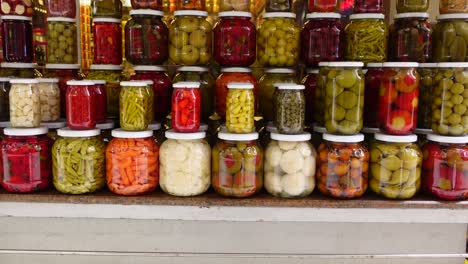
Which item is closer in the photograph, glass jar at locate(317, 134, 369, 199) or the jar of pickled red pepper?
glass jar at locate(317, 134, 369, 199)

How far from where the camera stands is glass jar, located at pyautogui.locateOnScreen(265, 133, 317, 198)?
1511mm

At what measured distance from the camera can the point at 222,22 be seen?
1.74 metres

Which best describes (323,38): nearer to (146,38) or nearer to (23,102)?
(146,38)

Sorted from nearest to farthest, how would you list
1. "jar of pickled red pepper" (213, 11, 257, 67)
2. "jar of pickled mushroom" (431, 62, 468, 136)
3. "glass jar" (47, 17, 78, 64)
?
"jar of pickled mushroom" (431, 62, 468, 136)
"jar of pickled red pepper" (213, 11, 257, 67)
"glass jar" (47, 17, 78, 64)

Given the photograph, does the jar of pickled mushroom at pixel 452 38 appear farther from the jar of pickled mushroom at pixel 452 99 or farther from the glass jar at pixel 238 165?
the glass jar at pixel 238 165

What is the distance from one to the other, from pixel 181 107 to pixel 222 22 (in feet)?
1.37

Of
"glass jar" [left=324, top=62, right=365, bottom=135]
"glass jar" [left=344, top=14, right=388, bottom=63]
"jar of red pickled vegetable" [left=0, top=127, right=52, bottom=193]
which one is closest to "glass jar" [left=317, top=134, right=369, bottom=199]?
"glass jar" [left=324, top=62, right=365, bottom=135]

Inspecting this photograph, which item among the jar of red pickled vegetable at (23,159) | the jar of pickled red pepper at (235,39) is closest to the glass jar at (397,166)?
the jar of pickled red pepper at (235,39)

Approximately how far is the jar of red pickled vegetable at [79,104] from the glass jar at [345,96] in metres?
0.80

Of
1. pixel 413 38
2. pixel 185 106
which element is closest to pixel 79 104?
pixel 185 106

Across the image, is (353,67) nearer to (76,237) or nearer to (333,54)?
(333,54)

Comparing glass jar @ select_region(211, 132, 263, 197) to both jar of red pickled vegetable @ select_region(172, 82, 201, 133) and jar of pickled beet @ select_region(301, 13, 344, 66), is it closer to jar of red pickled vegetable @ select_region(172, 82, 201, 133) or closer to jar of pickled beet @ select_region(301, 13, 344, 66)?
jar of red pickled vegetable @ select_region(172, 82, 201, 133)

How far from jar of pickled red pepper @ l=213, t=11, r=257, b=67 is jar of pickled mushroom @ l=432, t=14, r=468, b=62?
2.15 feet

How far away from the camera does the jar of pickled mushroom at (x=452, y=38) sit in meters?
1.58
